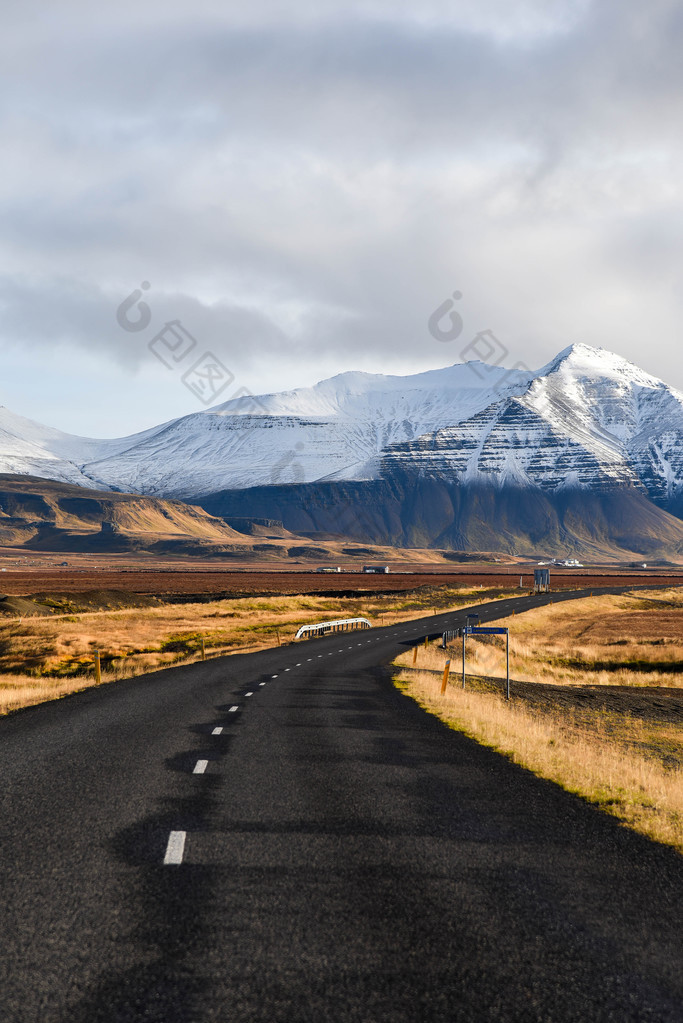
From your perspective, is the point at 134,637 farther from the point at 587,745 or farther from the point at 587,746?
the point at 587,746

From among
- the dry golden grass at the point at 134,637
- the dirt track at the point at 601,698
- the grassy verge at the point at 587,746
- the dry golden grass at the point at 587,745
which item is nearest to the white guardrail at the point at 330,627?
the dry golden grass at the point at 134,637

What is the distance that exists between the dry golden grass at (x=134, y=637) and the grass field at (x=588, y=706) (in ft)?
36.0

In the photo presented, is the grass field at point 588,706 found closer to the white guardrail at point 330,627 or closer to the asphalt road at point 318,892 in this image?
the asphalt road at point 318,892

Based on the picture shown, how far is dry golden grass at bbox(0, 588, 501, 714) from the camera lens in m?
32.9

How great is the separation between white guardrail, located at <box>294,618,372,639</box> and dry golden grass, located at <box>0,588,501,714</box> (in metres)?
1.22

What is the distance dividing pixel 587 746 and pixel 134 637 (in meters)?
36.5

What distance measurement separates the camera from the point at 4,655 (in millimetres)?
41781

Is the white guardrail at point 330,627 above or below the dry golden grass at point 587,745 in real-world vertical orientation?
below

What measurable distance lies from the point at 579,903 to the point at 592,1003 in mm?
1901

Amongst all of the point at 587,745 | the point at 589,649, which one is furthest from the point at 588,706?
the point at 589,649

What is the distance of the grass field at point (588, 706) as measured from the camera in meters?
12.8

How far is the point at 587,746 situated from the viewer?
1819 centimetres

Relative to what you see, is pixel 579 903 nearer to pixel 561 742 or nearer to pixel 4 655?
pixel 561 742

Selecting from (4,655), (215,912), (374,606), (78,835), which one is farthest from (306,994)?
(374,606)
